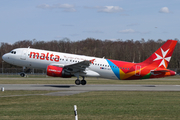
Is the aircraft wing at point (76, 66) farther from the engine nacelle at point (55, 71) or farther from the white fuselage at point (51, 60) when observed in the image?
the white fuselage at point (51, 60)

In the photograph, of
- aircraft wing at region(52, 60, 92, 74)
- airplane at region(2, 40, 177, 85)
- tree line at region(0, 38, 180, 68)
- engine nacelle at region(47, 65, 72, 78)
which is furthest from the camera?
tree line at region(0, 38, 180, 68)

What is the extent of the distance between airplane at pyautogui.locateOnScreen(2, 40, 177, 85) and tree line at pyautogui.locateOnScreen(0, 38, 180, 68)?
259ft

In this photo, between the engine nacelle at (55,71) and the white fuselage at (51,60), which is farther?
the white fuselage at (51,60)

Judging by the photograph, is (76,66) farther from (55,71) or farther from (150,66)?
(150,66)

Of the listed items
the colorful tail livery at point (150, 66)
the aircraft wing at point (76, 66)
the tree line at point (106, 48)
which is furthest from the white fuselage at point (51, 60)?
the tree line at point (106, 48)

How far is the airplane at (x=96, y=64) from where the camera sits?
39562mm

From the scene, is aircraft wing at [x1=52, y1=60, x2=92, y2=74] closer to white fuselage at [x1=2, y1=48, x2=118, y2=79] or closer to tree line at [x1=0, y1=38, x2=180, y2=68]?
white fuselage at [x1=2, y1=48, x2=118, y2=79]

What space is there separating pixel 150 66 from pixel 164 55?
2.60 metres

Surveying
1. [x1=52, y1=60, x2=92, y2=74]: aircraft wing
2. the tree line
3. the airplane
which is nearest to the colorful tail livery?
the airplane

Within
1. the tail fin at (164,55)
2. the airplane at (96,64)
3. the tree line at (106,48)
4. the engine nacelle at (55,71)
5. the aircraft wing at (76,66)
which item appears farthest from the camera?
the tree line at (106,48)

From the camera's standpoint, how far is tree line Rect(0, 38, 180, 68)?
13125 cm

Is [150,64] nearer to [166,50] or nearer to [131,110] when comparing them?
[166,50]

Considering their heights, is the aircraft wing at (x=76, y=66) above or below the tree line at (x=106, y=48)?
below

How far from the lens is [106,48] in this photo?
477 feet
